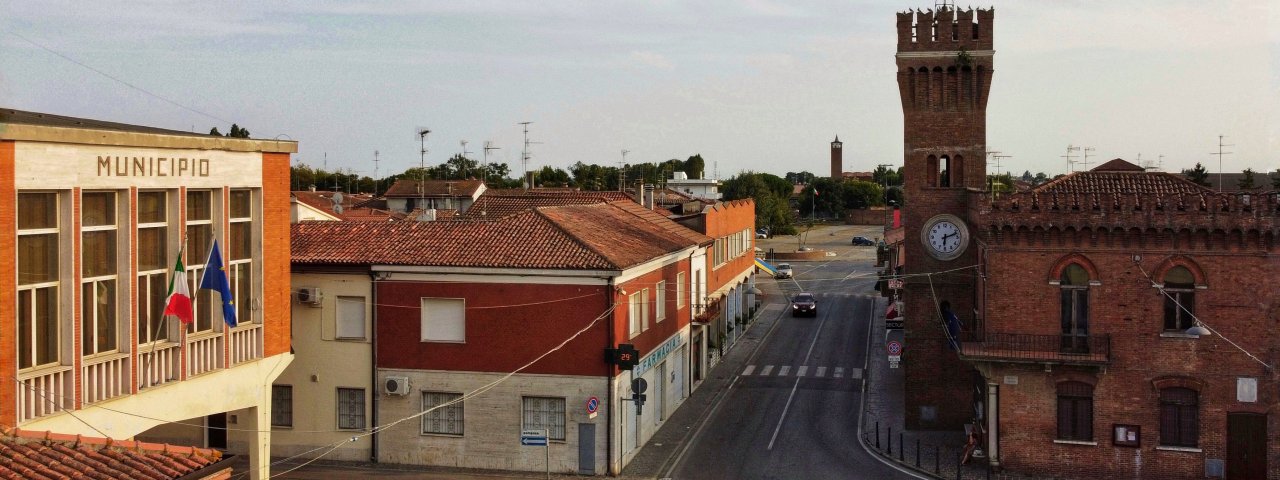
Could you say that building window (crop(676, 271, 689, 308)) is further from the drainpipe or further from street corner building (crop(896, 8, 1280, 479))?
the drainpipe

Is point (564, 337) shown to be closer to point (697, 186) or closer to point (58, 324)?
point (58, 324)

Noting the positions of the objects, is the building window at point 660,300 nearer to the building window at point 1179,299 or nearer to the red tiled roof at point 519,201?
the red tiled roof at point 519,201

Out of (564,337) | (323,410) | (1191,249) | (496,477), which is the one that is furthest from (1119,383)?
(323,410)

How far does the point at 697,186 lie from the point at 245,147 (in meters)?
105

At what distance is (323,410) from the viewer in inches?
1112

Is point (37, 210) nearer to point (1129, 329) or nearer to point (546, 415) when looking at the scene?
point (546, 415)

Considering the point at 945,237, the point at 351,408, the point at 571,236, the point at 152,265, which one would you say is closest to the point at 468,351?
the point at 351,408

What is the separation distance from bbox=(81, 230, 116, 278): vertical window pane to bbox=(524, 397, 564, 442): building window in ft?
37.9

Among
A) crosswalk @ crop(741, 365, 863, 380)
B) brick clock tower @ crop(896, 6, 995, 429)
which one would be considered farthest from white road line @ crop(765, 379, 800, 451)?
brick clock tower @ crop(896, 6, 995, 429)

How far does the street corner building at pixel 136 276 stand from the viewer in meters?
16.6

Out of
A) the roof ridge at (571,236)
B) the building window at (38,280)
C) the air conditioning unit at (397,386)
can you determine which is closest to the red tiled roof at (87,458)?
the building window at (38,280)

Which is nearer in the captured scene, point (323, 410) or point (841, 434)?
point (323, 410)

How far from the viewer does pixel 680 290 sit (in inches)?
1453

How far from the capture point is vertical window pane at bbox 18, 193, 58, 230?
16625mm
